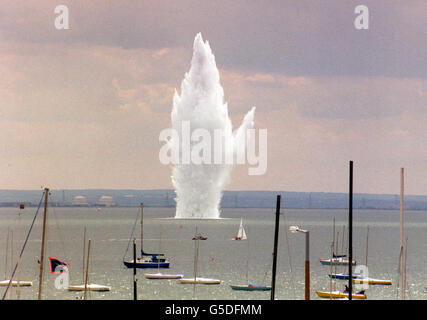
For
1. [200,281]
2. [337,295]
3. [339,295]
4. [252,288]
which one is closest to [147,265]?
[200,281]

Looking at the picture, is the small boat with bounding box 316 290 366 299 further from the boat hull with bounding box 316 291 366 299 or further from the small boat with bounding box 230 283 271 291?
the small boat with bounding box 230 283 271 291

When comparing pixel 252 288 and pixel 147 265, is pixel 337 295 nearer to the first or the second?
pixel 252 288

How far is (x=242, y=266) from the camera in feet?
299

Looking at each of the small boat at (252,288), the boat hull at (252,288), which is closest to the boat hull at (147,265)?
the boat hull at (252,288)

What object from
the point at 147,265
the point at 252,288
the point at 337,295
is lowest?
the point at 252,288

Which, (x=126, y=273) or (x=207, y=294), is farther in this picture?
(x=126, y=273)

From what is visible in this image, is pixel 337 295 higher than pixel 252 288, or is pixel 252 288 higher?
pixel 337 295

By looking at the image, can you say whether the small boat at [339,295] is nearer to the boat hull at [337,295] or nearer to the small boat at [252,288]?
the boat hull at [337,295]

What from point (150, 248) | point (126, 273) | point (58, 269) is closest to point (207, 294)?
point (126, 273)

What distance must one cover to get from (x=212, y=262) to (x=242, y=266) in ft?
22.1

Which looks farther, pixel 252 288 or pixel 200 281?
pixel 200 281

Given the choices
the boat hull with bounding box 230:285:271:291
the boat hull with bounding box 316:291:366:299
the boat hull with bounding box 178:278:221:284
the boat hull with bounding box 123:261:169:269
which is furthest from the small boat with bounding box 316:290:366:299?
the boat hull with bounding box 123:261:169:269

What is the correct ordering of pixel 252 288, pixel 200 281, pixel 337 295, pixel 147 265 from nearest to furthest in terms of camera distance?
pixel 337 295
pixel 252 288
pixel 200 281
pixel 147 265
